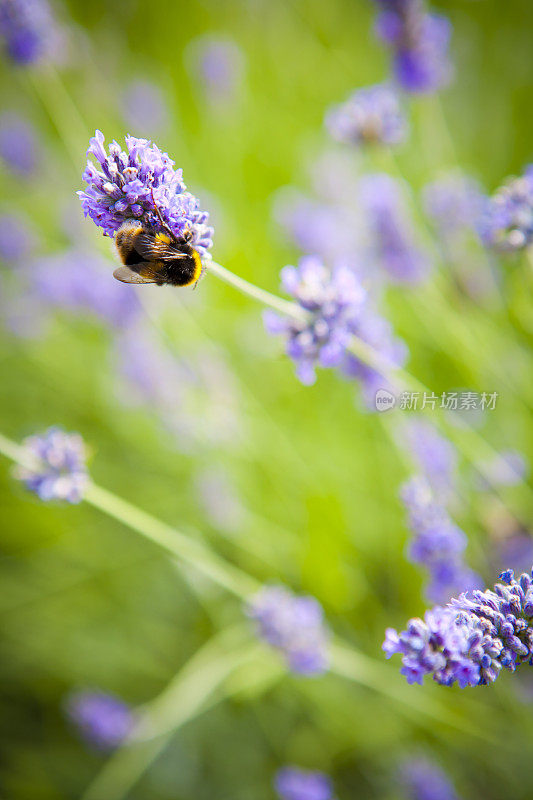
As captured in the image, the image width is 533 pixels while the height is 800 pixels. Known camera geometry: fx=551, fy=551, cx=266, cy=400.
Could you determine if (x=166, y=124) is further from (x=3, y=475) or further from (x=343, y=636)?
(x=343, y=636)

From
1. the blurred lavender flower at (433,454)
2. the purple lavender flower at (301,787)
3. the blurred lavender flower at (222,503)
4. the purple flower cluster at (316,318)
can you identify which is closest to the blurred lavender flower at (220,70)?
the blurred lavender flower at (222,503)

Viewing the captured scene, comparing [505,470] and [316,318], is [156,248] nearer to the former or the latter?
[316,318]

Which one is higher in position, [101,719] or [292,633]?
[292,633]

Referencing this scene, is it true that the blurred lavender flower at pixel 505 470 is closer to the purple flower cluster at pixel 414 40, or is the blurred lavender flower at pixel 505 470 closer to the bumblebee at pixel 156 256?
the bumblebee at pixel 156 256

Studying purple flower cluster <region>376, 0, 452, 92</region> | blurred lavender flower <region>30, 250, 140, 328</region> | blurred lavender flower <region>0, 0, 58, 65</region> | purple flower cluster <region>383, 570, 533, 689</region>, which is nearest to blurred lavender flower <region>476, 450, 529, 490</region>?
purple flower cluster <region>383, 570, 533, 689</region>

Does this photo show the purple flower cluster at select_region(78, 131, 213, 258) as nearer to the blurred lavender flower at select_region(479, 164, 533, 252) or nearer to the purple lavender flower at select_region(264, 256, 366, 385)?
the purple lavender flower at select_region(264, 256, 366, 385)

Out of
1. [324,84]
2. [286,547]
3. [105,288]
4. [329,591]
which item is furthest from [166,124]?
[329,591]

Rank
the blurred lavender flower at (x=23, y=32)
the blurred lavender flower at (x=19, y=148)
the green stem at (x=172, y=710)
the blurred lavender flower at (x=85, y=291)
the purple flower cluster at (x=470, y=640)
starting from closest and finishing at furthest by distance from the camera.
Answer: the purple flower cluster at (x=470, y=640)
the green stem at (x=172, y=710)
the blurred lavender flower at (x=23, y=32)
the blurred lavender flower at (x=85, y=291)
the blurred lavender flower at (x=19, y=148)

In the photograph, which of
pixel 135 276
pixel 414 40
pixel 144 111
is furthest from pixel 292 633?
pixel 144 111
